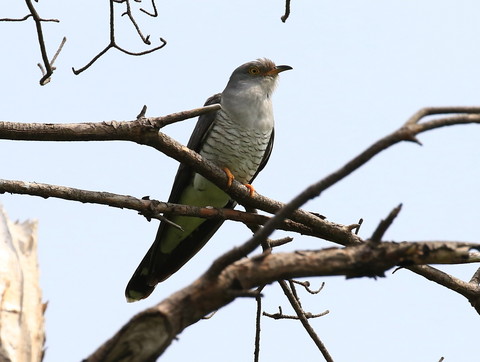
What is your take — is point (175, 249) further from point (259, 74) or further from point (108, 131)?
point (108, 131)

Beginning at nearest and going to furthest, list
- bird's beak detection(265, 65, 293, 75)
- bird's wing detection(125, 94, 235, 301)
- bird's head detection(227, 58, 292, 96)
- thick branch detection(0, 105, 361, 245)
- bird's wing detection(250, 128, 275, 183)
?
thick branch detection(0, 105, 361, 245)
bird's wing detection(125, 94, 235, 301)
bird's wing detection(250, 128, 275, 183)
bird's head detection(227, 58, 292, 96)
bird's beak detection(265, 65, 293, 75)

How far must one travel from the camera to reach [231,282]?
187 cm

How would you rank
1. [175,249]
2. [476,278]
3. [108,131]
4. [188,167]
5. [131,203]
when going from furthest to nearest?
[175,249] → [188,167] → [476,278] → [131,203] → [108,131]

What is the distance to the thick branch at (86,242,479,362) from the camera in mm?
1808

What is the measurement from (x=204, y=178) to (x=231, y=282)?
308 centimetres

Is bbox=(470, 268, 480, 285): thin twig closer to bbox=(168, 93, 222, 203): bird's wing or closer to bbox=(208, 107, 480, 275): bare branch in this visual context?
bbox=(208, 107, 480, 275): bare branch

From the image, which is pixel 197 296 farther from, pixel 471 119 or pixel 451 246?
pixel 471 119

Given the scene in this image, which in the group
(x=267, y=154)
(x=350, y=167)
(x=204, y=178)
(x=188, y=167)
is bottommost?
(x=350, y=167)

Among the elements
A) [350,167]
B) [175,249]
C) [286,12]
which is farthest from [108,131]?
[175,249]

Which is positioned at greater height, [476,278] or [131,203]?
[131,203]

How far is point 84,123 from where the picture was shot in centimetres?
315

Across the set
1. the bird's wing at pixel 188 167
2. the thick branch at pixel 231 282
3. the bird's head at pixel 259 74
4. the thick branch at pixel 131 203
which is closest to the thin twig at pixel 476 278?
the thick branch at pixel 131 203

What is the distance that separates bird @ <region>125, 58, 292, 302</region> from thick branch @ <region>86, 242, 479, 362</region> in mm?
3103

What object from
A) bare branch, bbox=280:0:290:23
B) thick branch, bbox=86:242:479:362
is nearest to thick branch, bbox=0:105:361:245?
bare branch, bbox=280:0:290:23
